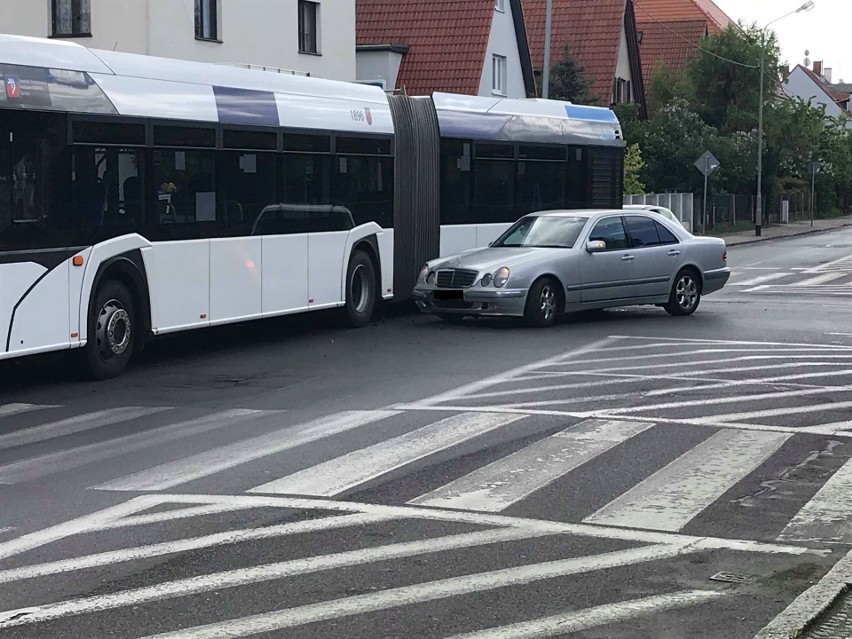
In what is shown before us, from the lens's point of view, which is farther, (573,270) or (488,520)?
(573,270)

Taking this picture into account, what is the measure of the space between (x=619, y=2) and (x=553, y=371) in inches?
2048

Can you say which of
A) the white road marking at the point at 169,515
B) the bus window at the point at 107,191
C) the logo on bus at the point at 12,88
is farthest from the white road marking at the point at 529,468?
the logo on bus at the point at 12,88

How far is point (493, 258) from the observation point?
19016mm

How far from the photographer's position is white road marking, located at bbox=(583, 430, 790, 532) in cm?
800

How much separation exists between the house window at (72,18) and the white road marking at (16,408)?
19.8m

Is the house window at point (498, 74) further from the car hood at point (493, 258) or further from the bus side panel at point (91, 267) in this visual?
the bus side panel at point (91, 267)

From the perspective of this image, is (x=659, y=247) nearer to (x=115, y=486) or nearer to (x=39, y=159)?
(x=39, y=159)

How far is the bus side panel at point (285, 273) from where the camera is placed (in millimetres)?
16891

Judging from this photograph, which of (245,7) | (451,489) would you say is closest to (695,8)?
(245,7)

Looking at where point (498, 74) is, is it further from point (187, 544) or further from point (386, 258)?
point (187, 544)

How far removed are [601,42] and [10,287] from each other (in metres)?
53.2

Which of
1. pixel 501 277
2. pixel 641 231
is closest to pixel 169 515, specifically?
pixel 501 277

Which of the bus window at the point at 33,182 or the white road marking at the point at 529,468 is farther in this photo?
the bus window at the point at 33,182

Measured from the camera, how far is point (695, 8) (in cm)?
8338
